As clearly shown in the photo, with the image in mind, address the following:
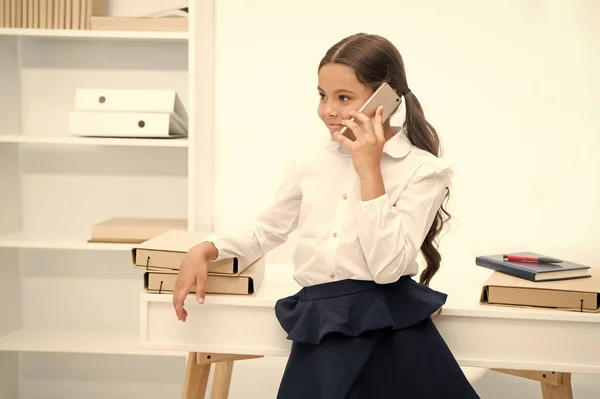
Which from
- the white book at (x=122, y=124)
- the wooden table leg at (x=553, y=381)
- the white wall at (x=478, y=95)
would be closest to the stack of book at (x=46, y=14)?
the white book at (x=122, y=124)

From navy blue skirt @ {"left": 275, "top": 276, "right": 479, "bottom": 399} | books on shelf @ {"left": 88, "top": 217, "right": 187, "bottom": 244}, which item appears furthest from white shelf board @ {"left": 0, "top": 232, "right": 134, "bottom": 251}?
navy blue skirt @ {"left": 275, "top": 276, "right": 479, "bottom": 399}

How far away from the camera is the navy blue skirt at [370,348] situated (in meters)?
1.52

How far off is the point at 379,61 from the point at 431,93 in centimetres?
99

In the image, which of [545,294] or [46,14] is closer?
[545,294]

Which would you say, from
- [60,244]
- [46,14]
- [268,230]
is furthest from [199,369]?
[46,14]

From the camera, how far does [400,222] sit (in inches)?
58.9

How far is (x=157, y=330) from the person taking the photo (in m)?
1.76

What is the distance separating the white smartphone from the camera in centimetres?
156

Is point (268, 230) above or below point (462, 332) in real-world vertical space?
above

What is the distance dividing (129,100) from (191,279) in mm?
895

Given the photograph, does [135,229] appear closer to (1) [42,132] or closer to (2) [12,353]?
(1) [42,132]

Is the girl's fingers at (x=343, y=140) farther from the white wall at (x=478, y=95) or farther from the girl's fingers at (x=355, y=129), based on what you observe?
the white wall at (x=478, y=95)

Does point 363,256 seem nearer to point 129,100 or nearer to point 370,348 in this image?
point 370,348

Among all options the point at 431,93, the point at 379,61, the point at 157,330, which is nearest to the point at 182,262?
the point at 157,330
